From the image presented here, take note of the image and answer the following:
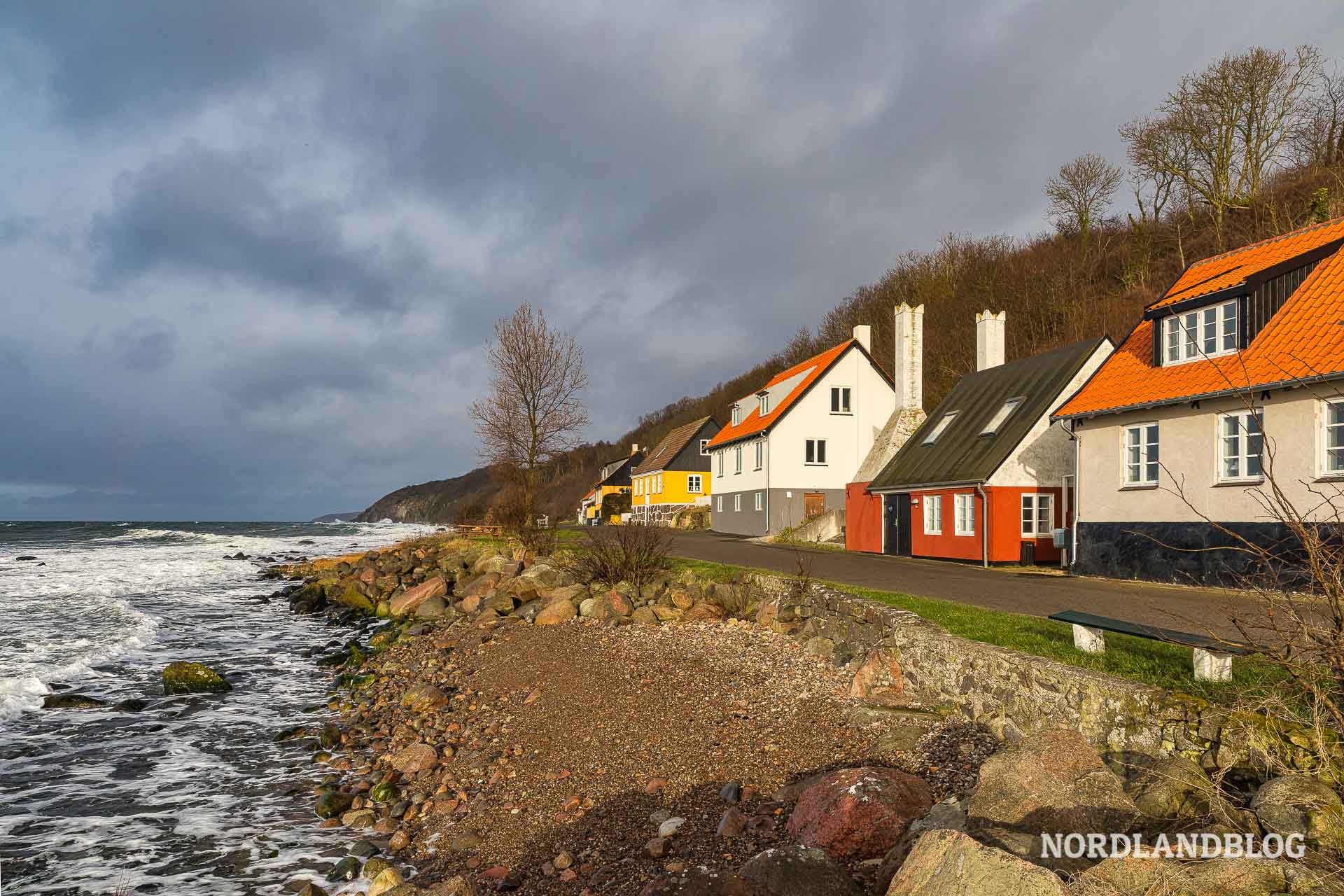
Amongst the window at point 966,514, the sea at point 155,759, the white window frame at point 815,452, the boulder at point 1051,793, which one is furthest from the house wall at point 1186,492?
the white window frame at point 815,452

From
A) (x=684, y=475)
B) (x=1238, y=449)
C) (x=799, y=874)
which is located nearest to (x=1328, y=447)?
(x=1238, y=449)

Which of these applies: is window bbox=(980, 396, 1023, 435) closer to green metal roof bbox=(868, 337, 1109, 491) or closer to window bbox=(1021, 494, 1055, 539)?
green metal roof bbox=(868, 337, 1109, 491)

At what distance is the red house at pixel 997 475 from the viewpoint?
21.3m

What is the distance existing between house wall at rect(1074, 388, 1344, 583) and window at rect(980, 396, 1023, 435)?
13.6 ft

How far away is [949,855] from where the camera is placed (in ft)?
13.1

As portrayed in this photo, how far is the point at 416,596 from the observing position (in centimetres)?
2075

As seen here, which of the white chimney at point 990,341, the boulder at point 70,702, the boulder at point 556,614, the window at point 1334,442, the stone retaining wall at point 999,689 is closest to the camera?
the stone retaining wall at point 999,689

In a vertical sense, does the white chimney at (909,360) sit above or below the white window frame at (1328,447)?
above

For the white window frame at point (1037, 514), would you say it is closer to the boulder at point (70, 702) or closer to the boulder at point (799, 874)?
the boulder at point (799, 874)

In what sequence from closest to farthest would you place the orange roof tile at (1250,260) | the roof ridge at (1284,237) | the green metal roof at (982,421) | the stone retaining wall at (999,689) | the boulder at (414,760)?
the stone retaining wall at (999,689), the boulder at (414,760), the orange roof tile at (1250,260), the roof ridge at (1284,237), the green metal roof at (982,421)

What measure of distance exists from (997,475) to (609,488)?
57.1 metres

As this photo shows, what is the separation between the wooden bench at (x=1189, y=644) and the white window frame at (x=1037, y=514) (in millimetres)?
14326

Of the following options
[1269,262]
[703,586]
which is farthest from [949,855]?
[1269,262]

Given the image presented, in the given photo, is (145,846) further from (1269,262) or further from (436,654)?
(1269,262)
